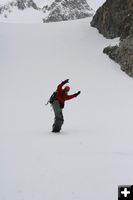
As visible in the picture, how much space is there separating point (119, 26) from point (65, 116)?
1426 cm

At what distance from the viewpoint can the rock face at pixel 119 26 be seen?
2553 centimetres

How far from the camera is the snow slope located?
6.90 m

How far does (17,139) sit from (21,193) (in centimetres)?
476

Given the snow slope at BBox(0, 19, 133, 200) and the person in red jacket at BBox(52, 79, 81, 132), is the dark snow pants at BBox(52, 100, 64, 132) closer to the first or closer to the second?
the person in red jacket at BBox(52, 79, 81, 132)

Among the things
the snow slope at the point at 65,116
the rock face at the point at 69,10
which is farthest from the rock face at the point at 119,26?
the rock face at the point at 69,10

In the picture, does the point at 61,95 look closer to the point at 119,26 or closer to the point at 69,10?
the point at 119,26

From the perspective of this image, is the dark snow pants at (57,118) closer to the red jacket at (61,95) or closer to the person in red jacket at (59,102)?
the person in red jacket at (59,102)

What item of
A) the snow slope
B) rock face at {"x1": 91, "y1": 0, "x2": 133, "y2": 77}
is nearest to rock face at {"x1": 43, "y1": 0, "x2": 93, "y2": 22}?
rock face at {"x1": 91, "y1": 0, "x2": 133, "y2": 77}

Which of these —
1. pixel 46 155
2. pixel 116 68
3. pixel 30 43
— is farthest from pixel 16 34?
pixel 46 155

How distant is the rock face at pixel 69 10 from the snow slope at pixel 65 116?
14689 centimetres

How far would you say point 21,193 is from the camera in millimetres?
6281

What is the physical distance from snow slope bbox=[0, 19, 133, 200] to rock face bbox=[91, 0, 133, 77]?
0.56 meters

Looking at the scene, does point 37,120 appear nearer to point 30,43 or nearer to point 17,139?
point 17,139

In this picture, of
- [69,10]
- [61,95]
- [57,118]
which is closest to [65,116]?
[57,118]
